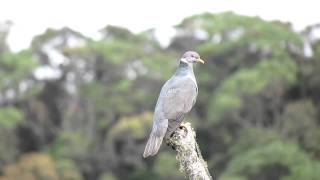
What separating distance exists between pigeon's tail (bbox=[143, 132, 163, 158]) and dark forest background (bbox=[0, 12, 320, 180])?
2068cm

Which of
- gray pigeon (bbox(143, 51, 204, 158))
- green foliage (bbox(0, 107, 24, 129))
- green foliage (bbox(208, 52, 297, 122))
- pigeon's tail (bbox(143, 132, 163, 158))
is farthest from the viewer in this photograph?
green foliage (bbox(0, 107, 24, 129))

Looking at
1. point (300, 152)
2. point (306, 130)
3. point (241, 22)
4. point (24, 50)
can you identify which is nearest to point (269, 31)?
point (241, 22)

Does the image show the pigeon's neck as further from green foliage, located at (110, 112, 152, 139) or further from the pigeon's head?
green foliage, located at (110, 112, 152, 139)

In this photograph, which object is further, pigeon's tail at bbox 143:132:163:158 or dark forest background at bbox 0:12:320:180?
dark forest background at bbox 0:12:320:180

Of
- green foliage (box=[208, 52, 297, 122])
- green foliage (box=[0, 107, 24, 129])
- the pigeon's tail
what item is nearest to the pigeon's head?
the pigeon's tail

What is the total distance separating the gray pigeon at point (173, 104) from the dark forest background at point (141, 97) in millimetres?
20106

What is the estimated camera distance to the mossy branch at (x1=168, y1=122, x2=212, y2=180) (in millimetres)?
4359

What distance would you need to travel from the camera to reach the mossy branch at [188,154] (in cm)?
436

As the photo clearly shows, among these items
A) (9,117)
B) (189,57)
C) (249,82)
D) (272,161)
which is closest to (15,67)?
(9,117)

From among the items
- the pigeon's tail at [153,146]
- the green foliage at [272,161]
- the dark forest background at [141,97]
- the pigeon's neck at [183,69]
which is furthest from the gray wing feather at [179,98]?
the dark forest background at [141,97]

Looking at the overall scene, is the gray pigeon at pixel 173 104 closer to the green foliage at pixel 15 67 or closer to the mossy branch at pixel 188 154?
the mossy branch at pixel 188 154

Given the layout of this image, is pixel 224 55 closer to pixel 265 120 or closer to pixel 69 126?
pixel 265 120

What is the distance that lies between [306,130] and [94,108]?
8489 millimetres

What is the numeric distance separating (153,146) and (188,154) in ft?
2.07
